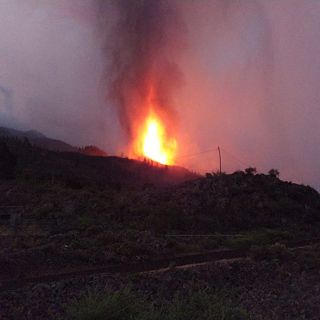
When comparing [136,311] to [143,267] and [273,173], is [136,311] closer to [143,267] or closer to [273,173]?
[143,267]

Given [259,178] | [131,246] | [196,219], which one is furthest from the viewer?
[259,178]

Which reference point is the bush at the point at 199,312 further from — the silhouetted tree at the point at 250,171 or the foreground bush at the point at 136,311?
the silhouetted tree at the point at 250,171

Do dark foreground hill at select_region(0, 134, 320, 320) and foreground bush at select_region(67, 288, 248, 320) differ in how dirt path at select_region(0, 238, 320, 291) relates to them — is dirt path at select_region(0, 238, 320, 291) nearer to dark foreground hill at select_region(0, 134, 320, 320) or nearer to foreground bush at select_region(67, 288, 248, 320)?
dark foreground hill at select_region(0, 134, 320, 320)

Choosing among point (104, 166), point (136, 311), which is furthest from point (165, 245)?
point (104, 166)

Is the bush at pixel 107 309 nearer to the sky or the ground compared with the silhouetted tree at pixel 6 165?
nearer to the ground

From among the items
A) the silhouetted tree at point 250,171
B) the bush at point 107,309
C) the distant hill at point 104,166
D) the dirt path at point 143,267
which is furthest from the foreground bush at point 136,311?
the distant hill at point 104,166

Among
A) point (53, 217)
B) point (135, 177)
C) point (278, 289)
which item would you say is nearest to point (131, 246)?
point (278, 289)

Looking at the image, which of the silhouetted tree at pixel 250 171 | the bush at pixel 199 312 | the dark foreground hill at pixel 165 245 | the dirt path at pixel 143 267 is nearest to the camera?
the bush at pixel 199 312

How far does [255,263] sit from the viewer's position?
20.2 metres

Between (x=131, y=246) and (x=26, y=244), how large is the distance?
4.56 meters

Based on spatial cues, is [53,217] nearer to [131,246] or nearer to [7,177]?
[131,246]

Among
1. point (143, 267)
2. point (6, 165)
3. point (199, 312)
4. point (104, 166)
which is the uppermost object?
point (104, 166)

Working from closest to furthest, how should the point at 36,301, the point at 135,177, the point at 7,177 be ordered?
the point at 36,301, the point at 7,177, the point at 135,177

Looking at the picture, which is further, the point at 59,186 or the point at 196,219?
the point at 59,186
